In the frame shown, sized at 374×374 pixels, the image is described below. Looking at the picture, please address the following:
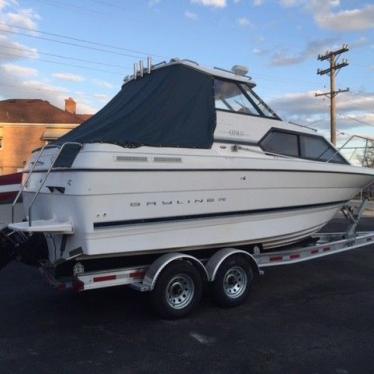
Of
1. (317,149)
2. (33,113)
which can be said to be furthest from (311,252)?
(33,113)

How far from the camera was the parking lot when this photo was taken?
15.2ft

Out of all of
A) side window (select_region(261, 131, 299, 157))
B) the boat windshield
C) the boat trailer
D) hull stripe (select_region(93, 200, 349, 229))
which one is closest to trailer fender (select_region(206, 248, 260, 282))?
the boat trailer

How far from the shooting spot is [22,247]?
5.91 meters

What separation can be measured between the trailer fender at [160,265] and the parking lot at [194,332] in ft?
1.66

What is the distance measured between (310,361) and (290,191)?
290 cm

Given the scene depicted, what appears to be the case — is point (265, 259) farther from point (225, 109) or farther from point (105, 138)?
point (105, 138)

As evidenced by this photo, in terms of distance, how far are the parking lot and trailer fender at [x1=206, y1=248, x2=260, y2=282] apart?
52 cm

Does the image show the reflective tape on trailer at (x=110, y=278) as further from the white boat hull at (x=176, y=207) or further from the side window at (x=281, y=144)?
the side window at (x=281, y=144)

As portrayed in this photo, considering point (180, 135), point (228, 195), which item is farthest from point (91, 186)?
point (228, 195)

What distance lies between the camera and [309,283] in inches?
309

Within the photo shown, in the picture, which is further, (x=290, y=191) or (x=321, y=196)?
(x=321, y=196)

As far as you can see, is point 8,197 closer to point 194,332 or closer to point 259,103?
point 194,332

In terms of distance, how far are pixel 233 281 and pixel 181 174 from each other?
1.68 metres

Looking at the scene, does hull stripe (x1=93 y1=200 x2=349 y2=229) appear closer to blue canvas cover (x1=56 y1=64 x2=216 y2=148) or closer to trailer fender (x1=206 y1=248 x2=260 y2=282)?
trailer fender (x1=206 y1=248 x2=260 y2=282)
